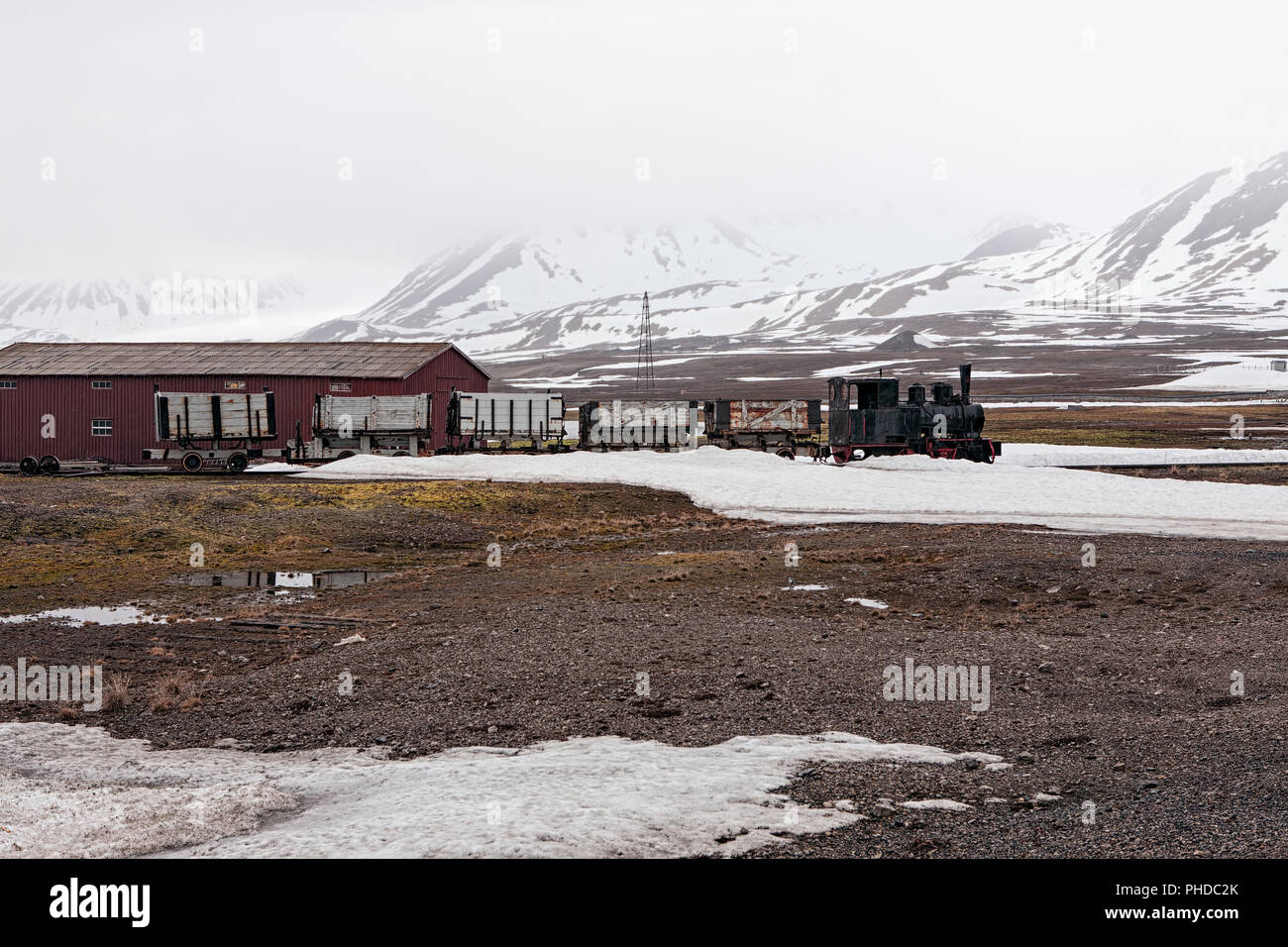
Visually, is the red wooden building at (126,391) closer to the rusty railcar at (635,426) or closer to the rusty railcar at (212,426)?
the rusty railcar at (212,426)

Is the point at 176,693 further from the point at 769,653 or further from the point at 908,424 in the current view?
the point at 908,424

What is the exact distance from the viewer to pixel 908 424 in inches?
1818

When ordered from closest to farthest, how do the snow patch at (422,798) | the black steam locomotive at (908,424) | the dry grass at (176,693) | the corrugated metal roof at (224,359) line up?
the snow patch at (422,798) → the dry grass at (176,693) → the black steam locomotive at (908,424) → the corrugated metal roof at (224,359)

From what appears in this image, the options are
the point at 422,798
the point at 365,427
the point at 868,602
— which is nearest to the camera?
the point at 422,798

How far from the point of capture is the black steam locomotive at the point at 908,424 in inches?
1777

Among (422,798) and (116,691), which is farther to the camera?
(116,691)

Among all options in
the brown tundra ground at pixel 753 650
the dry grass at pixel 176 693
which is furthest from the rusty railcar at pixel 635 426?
the dry grass at pixel 176 693

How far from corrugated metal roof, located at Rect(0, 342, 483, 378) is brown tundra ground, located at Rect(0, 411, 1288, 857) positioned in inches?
828

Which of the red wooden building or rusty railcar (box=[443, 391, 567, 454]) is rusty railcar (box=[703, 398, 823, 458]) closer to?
rusty railcar (box=[443, 391, 567, 454])

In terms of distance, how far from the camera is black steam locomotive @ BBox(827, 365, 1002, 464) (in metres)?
45.1

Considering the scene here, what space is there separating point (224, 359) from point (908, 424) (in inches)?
1303

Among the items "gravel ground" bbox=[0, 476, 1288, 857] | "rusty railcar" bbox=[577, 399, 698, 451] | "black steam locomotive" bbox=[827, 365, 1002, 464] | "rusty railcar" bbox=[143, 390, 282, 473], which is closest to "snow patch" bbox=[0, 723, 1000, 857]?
"gravel ground" bbox=[0, 476, 1288, 857]

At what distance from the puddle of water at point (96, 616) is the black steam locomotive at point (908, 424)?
32.2 meters

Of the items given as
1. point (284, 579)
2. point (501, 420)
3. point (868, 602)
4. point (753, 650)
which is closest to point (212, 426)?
point (501, 420)
